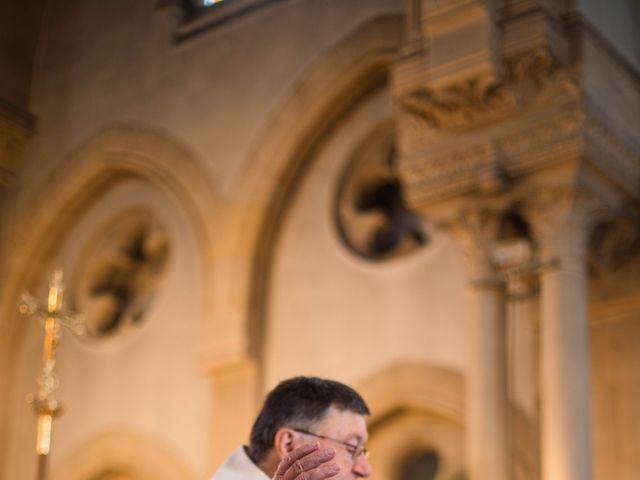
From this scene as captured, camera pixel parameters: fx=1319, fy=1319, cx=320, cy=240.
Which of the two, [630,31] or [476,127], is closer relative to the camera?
[476,127]

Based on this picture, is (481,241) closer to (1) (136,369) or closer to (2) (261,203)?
(2) (261,203)

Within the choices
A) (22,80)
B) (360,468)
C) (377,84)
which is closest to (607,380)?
(377,84)

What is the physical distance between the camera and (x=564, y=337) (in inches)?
312

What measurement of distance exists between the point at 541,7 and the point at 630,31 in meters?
1.44

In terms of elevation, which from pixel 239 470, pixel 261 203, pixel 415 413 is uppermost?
pixel 261 203

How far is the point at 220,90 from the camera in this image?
40.2 ft

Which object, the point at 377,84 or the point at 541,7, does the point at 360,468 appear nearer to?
the point at 541,7

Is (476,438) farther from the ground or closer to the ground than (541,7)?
closer to the ground

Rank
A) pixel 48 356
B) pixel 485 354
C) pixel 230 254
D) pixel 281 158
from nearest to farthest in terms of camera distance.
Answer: pixel 48 356 < pixel 485 354 < pixel 281 158 < pixel 230 254

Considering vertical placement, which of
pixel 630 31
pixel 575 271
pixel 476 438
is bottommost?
pixel 476 438

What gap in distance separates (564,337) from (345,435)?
4.77m

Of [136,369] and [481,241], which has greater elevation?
[136,369]

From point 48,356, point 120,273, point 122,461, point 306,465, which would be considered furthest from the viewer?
point 120,273

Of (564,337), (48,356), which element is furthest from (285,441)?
(564,337)
